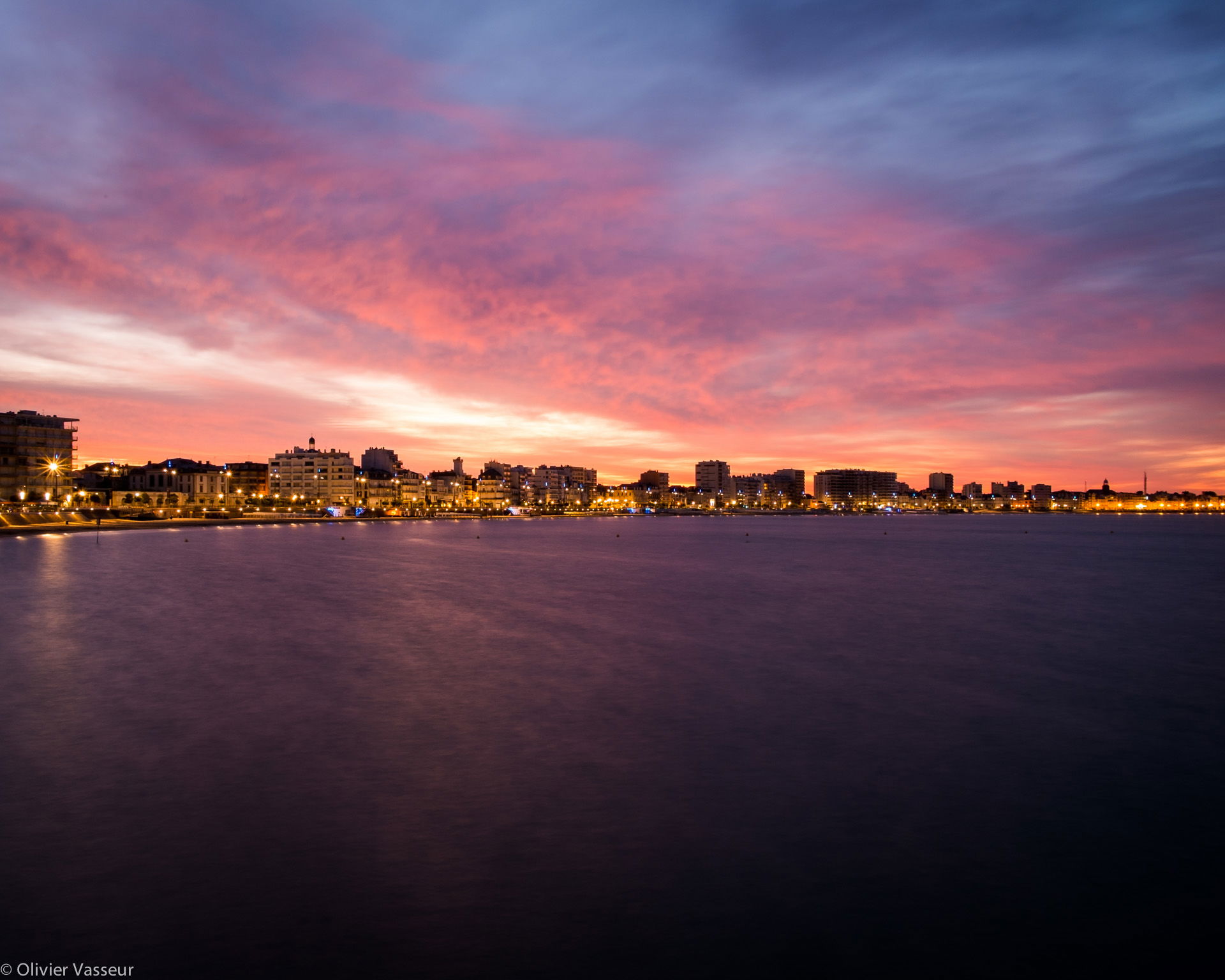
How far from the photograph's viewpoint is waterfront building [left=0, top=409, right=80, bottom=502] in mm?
157750

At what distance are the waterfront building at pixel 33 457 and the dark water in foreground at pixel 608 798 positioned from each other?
159 m

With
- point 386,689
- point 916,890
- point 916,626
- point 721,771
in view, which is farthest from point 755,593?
point 916,890

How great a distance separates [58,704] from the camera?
18.8m

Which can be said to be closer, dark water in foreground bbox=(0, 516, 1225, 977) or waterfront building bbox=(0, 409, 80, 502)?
dark water in foreground bbox=(0, 516, 1225, 977)

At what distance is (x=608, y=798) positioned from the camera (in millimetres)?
12867

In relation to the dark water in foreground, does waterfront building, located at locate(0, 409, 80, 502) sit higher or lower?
higher

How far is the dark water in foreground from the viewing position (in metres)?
8.44

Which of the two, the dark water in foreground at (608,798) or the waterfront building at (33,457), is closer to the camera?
the dark water in foreground at (608,798)

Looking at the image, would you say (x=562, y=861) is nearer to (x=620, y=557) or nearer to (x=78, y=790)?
(x=78, y=790)

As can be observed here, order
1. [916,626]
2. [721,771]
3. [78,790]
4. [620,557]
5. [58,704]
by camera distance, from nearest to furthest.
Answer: [78,790]
[721,771]
[58,704]
[916,626]
[620,557]

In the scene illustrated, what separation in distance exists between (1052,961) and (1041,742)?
902 cm

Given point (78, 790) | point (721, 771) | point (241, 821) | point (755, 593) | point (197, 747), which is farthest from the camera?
point (755, 593)

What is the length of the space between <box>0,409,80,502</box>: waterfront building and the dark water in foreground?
159 m

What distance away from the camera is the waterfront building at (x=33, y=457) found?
158 metres
